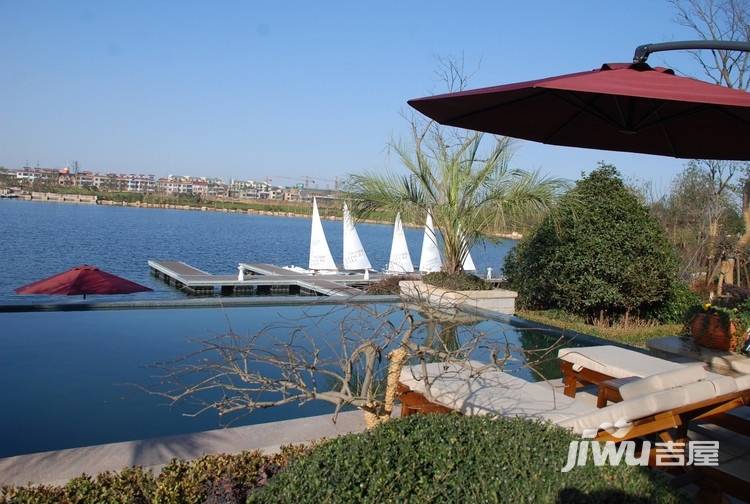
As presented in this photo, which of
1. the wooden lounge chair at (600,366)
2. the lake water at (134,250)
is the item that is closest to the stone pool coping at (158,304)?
the wooden lounge chair at (600,366)

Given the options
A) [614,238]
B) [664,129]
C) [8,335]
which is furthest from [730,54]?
[8,335]

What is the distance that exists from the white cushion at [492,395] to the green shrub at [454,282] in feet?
17.2

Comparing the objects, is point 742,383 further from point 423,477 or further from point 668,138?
point 423,477

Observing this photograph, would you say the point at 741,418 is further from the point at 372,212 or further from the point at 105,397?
the point at 372,212

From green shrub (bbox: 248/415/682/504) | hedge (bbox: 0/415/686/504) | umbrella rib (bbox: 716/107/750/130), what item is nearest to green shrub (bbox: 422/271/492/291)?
umbrella rib (bbox: 716/107/750/130)

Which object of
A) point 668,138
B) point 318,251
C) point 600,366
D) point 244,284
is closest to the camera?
point 668,138

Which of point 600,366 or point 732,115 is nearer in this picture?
point 732,115

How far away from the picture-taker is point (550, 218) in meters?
10.7

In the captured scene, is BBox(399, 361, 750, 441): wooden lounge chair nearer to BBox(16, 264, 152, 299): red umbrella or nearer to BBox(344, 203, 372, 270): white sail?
BBox(16, 264, 152, 299): red umbrella

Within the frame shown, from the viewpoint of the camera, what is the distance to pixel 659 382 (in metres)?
3.70

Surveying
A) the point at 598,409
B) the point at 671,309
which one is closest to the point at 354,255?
the point at 671,309

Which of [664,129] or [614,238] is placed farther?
[614,238]

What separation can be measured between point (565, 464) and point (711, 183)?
18.7m

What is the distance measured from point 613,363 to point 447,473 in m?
3.26
